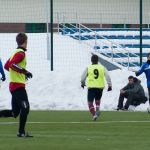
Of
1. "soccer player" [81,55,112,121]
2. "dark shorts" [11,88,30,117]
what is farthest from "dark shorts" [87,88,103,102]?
"dark shorts" [11,88,30,117]

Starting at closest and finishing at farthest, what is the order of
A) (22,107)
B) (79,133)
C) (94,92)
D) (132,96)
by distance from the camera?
(22,107) < (79,133) < (94,92) < (132,96)

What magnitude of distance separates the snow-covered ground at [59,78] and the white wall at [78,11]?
1158mm

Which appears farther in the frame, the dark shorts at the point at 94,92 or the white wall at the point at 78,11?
the white wall at the point at 78,11

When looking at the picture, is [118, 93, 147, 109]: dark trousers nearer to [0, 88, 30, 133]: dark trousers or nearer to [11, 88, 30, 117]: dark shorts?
[0, 88, 30, 133]: dark trousers

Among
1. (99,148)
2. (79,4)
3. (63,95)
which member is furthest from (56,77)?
(99,148)

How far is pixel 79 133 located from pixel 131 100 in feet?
33.2

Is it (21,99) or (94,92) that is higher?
(21,99)

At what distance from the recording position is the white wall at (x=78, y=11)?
33.6 meters

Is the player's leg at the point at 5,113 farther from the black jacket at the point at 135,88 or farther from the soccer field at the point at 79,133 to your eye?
the black jacket at the point at 135,88

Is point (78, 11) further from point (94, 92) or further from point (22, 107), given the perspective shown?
point (22, 107)

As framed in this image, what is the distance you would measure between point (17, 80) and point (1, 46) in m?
18.5

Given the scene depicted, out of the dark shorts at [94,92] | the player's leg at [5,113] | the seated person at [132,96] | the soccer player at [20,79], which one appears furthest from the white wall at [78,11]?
the soccer player at [20,79]

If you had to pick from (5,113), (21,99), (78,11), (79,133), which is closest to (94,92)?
(5,113)

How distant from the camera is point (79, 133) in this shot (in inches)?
639
